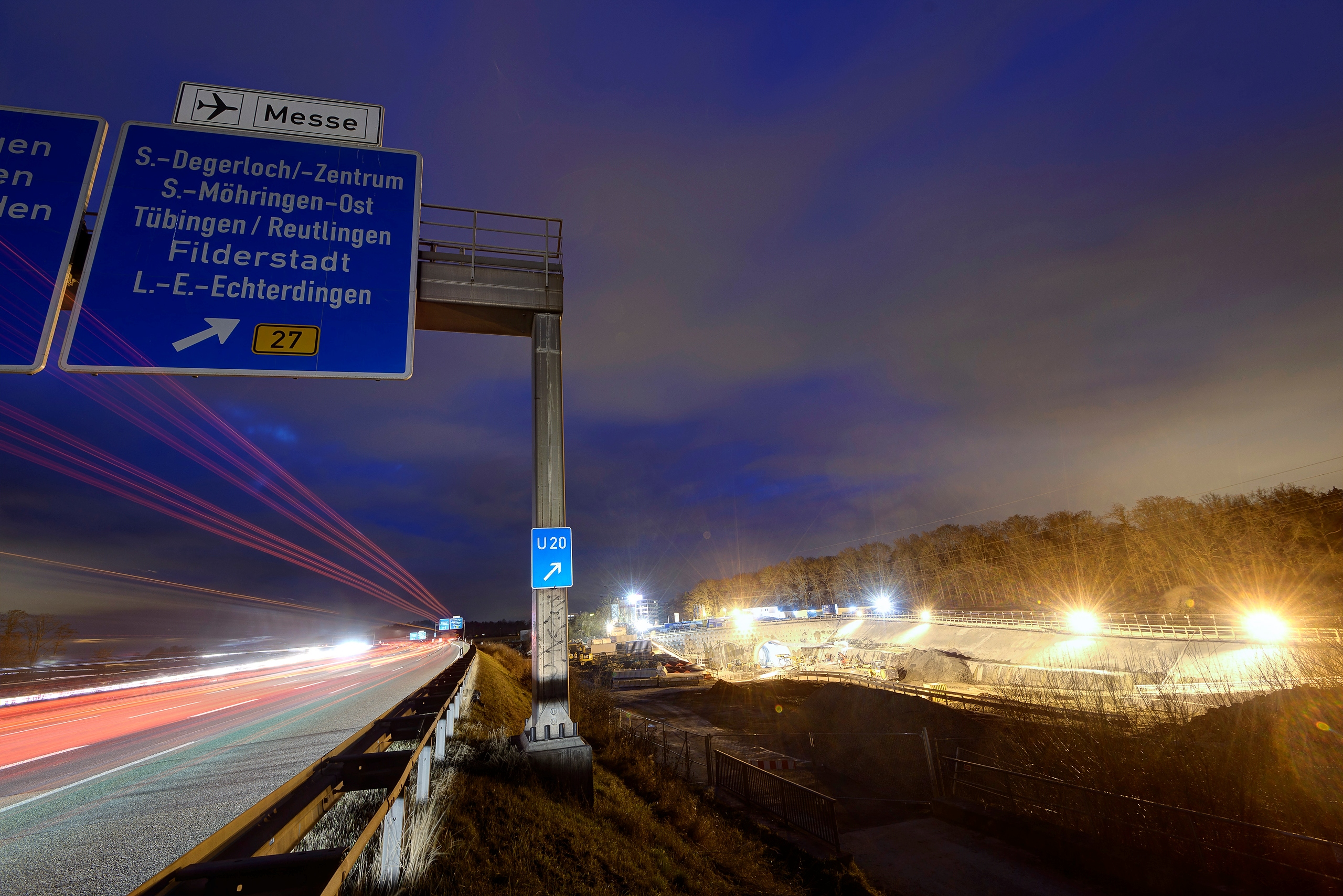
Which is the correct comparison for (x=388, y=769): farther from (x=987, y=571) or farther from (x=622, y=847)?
(x=987, y=571)

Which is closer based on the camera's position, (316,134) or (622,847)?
(316,134)

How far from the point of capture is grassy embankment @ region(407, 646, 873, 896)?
6.08 meters

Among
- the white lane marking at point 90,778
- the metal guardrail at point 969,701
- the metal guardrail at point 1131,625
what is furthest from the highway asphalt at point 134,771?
the metal guardrail at point 1131,625

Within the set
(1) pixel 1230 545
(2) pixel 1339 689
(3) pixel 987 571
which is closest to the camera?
(2) pixel 1339 689

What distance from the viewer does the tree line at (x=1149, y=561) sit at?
7044 centimetres

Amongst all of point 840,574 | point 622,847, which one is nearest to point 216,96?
point 622,847

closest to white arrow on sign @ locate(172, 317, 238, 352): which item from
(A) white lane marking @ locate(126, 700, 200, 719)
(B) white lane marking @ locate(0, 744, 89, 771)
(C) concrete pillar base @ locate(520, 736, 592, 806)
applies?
(C) concrete pillar base @ locate(520, 736, 592, 806)

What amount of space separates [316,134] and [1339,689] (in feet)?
77.3

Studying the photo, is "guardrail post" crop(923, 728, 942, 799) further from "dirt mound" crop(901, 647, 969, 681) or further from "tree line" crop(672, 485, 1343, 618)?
"tree line" crop(672, 485, 1343, 618)

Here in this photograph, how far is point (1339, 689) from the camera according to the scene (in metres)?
13.3

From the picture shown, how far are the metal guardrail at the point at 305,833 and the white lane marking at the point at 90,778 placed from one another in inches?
215

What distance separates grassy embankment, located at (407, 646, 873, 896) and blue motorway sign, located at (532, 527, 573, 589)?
2867mm

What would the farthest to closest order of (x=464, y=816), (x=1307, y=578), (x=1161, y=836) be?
(x=1307, y=578) < (x=1161, y=836) < (x=464, y=816)

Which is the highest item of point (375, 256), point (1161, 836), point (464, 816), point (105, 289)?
point (375, 256)
